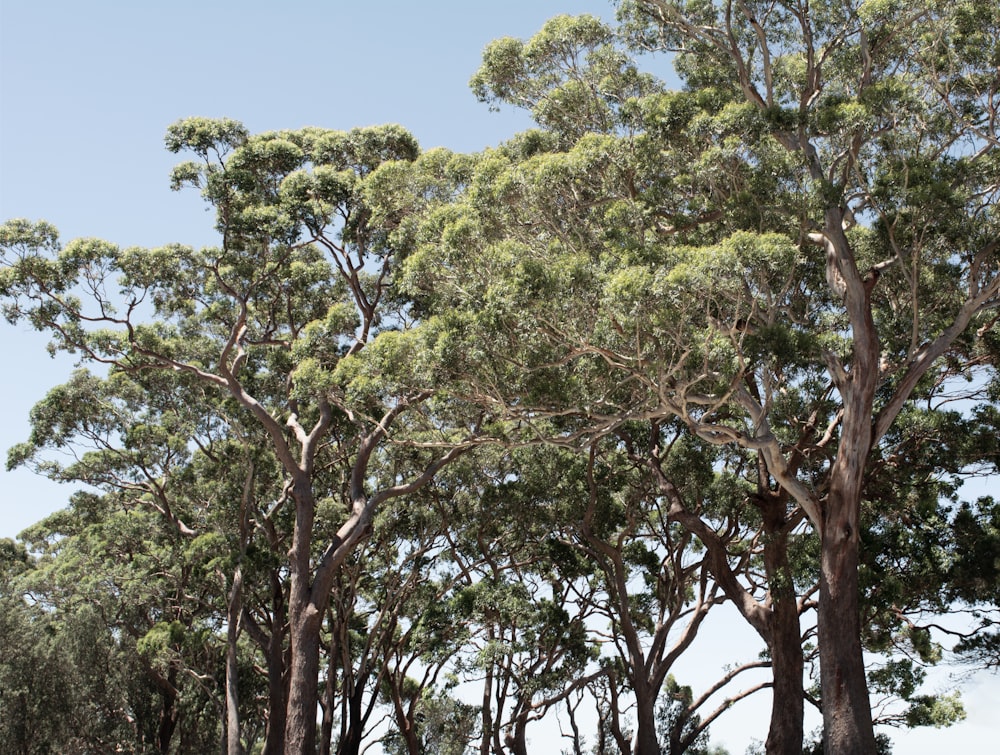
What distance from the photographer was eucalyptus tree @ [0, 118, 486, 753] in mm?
15133

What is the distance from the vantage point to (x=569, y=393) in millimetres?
13016

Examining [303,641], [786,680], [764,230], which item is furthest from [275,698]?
[764,230]

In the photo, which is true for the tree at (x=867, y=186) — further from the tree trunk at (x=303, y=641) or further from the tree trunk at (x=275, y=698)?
the tree trunk at (x=275, y=698)

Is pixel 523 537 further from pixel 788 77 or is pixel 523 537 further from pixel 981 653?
pixel 788 77

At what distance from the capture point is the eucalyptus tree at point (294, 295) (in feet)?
49.6

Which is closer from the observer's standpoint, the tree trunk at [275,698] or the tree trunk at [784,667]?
the tree trunk at [784,667]

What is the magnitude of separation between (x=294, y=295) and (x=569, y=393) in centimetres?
647

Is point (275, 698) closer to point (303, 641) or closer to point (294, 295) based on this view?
point (303, 641)

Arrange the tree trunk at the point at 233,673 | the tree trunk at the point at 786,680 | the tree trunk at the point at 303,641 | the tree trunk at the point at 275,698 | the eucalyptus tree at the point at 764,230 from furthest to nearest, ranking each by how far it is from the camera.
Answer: the tree trunk at the point at 275,698 → the tree trunk at the point at 233,673 → the tree trunk at the point at 303,641 → the tree trunk at the point at 786,680 → the eucalyptus tree at the point at 764,230

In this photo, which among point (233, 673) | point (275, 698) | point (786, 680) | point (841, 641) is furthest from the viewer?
point (233, 673)

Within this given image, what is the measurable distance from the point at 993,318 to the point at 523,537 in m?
9.41

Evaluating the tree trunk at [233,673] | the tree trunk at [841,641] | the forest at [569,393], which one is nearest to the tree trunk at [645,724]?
the forest at [569,393]

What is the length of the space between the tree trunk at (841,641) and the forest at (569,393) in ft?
0.13

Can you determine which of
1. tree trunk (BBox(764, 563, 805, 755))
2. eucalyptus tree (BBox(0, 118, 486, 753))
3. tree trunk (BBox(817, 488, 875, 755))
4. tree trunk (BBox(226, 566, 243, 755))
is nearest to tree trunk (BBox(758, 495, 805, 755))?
tree trunk (BBox(764, 563, 805, 755))
